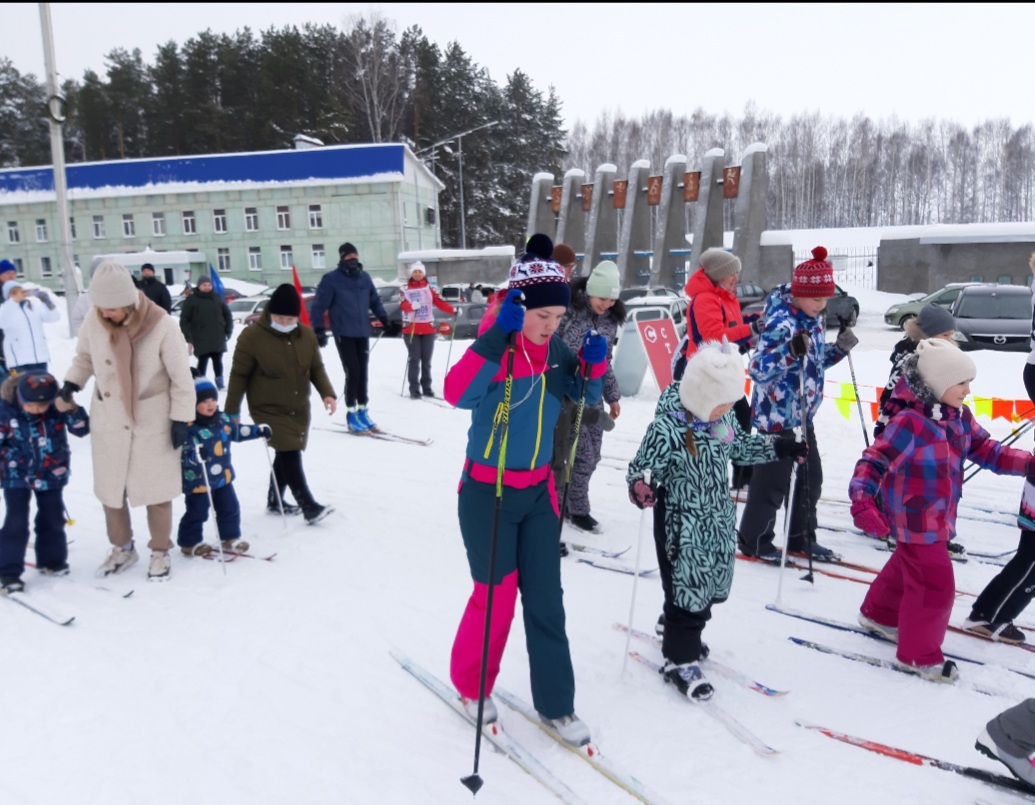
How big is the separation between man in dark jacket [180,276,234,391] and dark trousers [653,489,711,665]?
8.02 metres

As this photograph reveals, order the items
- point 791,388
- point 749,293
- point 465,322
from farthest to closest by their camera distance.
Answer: point 749,293 < point 465,322 < point 791,388

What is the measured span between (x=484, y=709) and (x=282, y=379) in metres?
3.11

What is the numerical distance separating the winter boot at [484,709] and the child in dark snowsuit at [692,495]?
812 mm

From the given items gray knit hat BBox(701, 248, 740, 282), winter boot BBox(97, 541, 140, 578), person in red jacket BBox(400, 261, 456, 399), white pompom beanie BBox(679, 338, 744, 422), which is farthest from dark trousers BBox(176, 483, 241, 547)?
person in red jacket BBox(400, 261, 456, 399)

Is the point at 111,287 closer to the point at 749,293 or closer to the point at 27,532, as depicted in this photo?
the point at 27,532

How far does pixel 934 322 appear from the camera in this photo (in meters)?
4.20

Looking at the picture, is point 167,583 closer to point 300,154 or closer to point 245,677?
point 245,677

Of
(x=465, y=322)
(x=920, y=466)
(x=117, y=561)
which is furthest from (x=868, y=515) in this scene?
(x=465, y=322)

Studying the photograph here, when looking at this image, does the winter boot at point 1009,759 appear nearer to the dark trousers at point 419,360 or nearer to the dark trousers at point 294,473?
the dark trousers at point 294,473

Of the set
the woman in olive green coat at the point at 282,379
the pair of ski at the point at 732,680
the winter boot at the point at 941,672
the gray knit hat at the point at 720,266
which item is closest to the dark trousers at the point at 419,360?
the woman in olive green coat at the point at 282,379

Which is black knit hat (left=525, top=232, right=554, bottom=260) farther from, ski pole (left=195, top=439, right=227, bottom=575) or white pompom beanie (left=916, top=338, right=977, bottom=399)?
ski pole (left=195, top=439, right=227, bottom=575)

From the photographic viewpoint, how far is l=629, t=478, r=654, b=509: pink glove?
302 centimetres

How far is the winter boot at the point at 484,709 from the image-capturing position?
2975 mm

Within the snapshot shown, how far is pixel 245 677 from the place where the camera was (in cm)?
341
